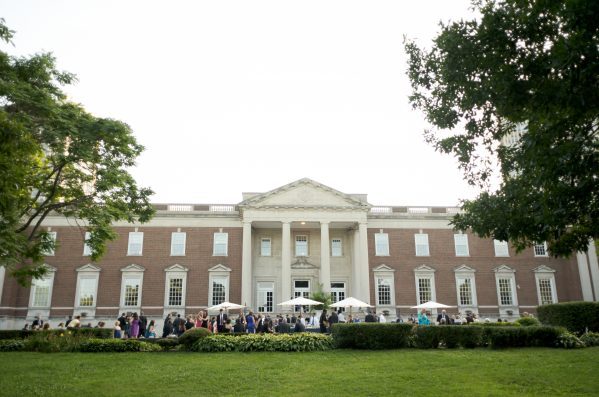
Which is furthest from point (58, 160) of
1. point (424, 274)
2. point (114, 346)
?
point (424, 274)

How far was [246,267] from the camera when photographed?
131ft

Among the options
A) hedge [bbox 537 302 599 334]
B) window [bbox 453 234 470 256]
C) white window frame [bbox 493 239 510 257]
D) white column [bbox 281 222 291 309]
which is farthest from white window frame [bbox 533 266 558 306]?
white column [bbox 281 222 291 309]

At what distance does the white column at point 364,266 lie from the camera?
39.6 m

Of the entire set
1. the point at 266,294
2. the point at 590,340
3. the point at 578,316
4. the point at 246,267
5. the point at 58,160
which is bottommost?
the point at 590,340

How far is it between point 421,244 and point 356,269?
6.61 m

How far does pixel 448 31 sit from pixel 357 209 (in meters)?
32.5

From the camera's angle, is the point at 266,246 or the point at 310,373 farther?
the point at 266,246

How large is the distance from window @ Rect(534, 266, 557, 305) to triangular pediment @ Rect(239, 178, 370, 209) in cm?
1684

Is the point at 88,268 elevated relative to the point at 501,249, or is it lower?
lower

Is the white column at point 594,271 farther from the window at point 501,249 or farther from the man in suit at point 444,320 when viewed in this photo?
the man in suit at point 444,320

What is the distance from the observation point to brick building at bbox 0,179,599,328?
1596 inches

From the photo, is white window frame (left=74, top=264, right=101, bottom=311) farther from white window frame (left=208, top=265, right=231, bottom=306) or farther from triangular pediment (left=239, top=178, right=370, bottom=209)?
triangular pediment (left=239, top=178, right=370, bottom=209)

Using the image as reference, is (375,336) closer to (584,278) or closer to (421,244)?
(421,244)

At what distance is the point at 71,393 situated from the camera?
11305 mm
